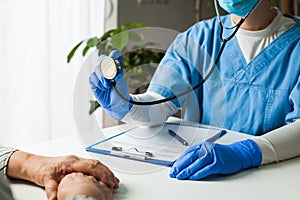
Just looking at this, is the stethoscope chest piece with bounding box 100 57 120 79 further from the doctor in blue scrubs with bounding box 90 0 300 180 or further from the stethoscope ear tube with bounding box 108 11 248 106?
the doctor in blue scrubs with bounding box 90 0 300 180

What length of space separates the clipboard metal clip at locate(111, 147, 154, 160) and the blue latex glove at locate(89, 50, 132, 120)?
86 mm

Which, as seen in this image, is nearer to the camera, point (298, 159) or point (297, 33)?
point (298, 159)

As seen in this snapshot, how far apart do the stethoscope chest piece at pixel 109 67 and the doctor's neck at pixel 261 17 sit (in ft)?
1.88

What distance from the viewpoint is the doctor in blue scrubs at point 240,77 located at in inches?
50.8

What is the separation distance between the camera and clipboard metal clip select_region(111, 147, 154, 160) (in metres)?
1.06

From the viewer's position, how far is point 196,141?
117 centimetres

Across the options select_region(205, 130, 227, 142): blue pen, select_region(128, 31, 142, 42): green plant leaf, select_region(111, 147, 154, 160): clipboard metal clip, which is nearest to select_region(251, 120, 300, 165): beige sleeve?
select_region(205, 130, 227, 142): blue pen

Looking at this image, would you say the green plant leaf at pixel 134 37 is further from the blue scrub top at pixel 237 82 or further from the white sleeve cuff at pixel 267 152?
the white sleeve cuff at pixel 267 152

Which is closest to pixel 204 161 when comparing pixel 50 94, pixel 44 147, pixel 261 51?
pixel 44 147

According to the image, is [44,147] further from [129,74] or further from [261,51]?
[261,51]

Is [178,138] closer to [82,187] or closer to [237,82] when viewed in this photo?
[237,82]

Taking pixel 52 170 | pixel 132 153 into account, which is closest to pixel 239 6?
pixel 132 153

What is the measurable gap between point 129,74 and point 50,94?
0.88 m

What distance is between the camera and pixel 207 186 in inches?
37.7
